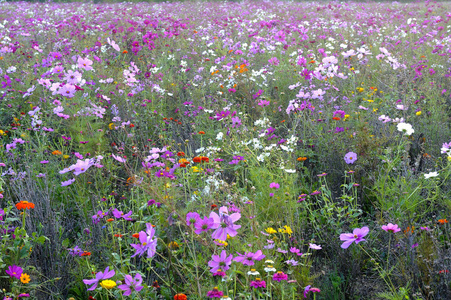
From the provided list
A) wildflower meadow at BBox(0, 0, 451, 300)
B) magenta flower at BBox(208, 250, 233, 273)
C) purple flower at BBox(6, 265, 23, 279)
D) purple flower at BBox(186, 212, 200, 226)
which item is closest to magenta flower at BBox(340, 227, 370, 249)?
wildflower meadow at BBox(0, 0, 451, 300)

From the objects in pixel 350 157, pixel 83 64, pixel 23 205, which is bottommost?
pixel 350 157

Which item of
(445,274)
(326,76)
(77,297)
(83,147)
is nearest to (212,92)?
(326,76)

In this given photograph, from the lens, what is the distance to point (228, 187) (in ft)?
5.42

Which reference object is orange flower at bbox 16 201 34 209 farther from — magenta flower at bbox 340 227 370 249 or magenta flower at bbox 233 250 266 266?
magenta flower at bbox 340 227 370 249

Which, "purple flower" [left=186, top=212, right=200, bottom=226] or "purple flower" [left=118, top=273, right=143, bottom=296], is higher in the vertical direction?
"purple flower" [left=186, top=212, right=200, bottom=226]

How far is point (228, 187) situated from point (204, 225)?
15.6 inches

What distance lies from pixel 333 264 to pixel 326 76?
5.93 feet

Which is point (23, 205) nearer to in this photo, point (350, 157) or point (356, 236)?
point (356, 236)

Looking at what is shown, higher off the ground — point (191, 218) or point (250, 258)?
point (191, 218)

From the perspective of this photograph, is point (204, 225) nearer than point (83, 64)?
Yes

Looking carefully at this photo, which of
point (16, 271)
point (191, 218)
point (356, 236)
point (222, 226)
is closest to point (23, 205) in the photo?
point (16, 271)

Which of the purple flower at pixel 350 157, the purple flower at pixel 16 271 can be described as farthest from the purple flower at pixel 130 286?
the purple flower at pixel 350 157

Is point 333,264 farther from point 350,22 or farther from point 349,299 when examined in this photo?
point 350,22

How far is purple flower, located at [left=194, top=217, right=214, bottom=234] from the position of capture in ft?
4.16
